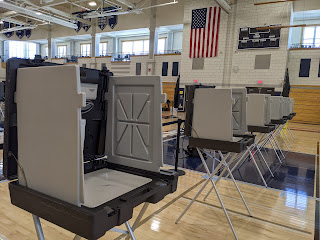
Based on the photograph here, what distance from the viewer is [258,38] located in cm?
1270

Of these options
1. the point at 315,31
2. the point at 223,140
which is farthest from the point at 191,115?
the point at 315,31

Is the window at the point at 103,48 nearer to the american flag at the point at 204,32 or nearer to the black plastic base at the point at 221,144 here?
the american flag at the point at 204,32

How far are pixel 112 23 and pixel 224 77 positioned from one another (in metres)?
9.07

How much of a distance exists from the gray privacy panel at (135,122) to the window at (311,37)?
52.5 ft

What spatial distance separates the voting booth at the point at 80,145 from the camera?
83cm

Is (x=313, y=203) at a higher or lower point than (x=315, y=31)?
lower

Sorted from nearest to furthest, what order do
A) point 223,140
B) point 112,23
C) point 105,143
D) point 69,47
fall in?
point 105,143 < point 223,140 < point 112,23 < point 69,47

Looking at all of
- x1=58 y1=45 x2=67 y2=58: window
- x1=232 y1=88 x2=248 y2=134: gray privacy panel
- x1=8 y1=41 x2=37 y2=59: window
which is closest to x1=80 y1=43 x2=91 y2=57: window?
x1=58 y1=45 x2=67 y2=58: window

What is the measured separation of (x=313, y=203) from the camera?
3096mm

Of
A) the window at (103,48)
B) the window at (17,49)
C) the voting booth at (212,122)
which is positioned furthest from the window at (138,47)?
the voting booth at (212,122)

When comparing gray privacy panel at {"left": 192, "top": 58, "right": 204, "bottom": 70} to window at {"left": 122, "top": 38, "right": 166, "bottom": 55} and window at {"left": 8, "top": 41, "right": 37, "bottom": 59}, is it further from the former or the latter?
window at {"left": 8, "top": 41, "right": 37, "bottom": 59}

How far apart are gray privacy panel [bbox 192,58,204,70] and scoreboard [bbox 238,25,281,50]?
2.14 meters

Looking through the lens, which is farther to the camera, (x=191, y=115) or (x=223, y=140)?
(x=191, y=115)

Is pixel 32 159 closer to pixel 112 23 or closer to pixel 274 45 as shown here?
pixel 274 45
